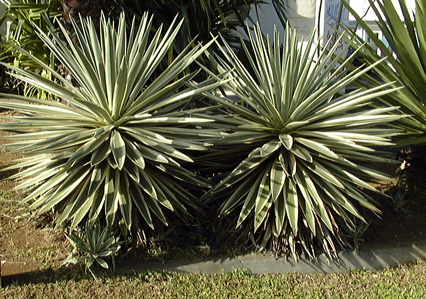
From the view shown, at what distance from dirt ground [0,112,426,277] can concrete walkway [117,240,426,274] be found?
172mm

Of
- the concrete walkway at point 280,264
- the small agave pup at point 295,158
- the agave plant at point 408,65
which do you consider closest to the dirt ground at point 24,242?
the concrete walkway at point 280,264

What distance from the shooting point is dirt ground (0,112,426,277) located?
4402 mm

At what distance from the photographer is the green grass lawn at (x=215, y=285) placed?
160 inches

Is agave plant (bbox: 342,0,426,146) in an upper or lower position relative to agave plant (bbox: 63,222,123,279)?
upper

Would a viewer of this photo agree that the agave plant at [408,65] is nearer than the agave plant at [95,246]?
No

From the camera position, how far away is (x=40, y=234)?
481cm

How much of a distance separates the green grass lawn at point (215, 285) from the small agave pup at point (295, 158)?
0.28m

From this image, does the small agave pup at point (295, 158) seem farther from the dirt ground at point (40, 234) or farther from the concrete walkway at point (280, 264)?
the dirt ground at point (40, 234)

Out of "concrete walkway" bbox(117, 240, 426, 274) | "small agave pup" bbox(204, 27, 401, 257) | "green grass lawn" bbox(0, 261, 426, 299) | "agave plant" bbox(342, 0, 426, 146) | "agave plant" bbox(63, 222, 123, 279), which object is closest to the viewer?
"green grass lawn" bbox(0, 261, 426, 299)

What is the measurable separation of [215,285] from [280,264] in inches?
24.8

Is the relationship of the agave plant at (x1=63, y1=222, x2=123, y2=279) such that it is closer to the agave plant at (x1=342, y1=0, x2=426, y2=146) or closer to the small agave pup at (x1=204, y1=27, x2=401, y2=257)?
the small agave pup at (x1=204, y1=27, x2=401, y2=257)

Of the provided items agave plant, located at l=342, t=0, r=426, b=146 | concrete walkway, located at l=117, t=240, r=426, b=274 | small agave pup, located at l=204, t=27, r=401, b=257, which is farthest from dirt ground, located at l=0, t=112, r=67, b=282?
agave plant, located at l=342, t=0, r=426, b=146

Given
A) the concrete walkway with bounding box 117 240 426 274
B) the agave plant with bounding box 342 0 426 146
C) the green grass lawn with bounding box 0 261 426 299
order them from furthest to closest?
the agave plant with bounding box 342 0 426 146 < the concrete walkway with bounding box 117 240 426 274 < the green grass lawn with bounding box 0 261 426 299

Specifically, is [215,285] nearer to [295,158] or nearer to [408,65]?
[295,158]
